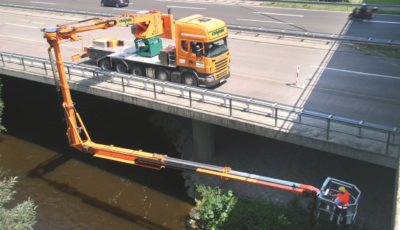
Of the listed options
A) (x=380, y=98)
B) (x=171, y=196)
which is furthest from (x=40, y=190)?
(x=380, y=98)

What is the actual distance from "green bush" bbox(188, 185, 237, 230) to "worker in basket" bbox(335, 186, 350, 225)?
4618 millimetres

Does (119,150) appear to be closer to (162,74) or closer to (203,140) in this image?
(203,140)

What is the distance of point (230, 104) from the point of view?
15453mm

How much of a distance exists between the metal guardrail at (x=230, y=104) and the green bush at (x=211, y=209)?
9.96 feet

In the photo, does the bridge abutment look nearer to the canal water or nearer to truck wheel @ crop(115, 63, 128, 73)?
the canal water

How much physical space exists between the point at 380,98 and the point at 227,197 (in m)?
7.62

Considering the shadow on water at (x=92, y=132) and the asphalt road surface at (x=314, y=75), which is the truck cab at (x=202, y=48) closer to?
the asphalt road surface at (x=314, y=75)

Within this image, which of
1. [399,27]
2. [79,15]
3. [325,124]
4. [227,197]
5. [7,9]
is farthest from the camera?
[7,9]

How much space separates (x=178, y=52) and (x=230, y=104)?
4604 millimetres

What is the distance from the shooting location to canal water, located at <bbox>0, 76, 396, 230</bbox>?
16.1m

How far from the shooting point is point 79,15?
35.1 metres

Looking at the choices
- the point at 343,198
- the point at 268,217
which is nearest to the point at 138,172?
the point at 268,217

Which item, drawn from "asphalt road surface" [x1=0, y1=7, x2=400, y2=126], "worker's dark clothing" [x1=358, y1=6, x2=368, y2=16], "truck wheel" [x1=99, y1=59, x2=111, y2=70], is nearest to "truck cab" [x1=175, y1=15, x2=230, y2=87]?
"asphalt road surface" [x1=0, y1=7, x2=400, y2=126]

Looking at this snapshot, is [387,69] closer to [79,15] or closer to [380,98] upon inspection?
[380,98]
